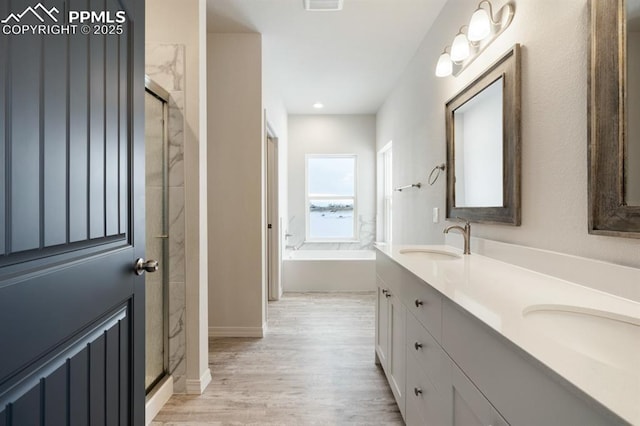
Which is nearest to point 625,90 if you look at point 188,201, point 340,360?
point 188,201

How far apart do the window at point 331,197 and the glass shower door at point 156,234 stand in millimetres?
3246

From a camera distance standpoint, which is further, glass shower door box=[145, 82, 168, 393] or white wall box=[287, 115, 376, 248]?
white wall box=[287, 115, 376, 248]

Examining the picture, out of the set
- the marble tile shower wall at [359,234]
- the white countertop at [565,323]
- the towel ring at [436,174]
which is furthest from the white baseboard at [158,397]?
the marble tile shower wall at [359,234]

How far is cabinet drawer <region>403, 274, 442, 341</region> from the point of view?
1.12m

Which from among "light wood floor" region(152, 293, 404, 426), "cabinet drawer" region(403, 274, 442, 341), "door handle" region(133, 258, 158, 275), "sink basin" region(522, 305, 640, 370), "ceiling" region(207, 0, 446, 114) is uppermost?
"ceiling" region(207, 0, 446, 114)

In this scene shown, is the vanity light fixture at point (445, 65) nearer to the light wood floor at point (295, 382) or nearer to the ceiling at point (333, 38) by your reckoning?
the ceiling at point (333, 38)

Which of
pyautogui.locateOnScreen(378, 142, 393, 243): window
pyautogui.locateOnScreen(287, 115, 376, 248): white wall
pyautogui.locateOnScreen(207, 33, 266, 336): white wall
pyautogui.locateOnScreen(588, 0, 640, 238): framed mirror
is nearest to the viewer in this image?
pyautogui.locateOnScreen(588, 0, 640, 238): framed mirror

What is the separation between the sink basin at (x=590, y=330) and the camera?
2.31 feet

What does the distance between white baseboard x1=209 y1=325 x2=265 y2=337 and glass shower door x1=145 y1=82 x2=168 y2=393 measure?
894 millimetres

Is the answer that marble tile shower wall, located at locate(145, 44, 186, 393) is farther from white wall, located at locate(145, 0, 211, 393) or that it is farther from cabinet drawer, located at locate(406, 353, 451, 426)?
cabinet drawer, located at locate(406, 353, 451, 426)

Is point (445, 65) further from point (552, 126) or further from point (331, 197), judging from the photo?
point (331, 197)

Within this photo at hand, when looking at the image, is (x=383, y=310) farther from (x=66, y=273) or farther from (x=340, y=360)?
(x=66, y=273)

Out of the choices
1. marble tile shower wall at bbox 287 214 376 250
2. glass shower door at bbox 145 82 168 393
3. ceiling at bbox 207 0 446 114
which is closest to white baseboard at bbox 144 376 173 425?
glass shower door at bbox 145 82 168 393
